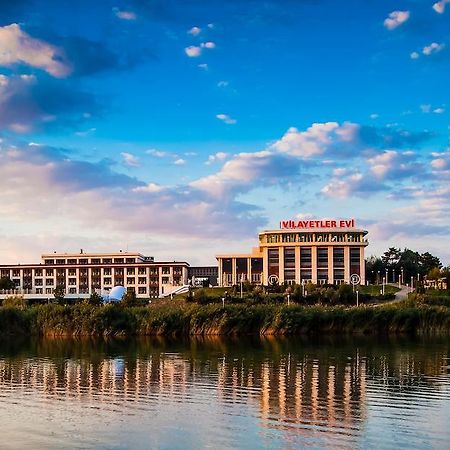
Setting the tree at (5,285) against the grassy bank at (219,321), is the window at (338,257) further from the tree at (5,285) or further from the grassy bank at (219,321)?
the grassy bank at (219,321)

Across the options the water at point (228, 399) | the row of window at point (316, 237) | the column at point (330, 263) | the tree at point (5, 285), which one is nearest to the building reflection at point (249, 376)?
the water at point (228, 399)

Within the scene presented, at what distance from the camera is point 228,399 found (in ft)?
80.6

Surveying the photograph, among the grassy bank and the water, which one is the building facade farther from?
the water

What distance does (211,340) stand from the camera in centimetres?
5578

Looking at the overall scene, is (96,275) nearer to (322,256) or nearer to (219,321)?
(322,256)

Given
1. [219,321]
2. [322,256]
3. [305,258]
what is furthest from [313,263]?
[219,321]

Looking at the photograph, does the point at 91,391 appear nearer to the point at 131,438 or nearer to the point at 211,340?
the point at 131,438

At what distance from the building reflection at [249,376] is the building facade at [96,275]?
102908 millimetres

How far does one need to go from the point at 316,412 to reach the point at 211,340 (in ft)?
114

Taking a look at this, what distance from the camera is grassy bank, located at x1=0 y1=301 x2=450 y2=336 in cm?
6222

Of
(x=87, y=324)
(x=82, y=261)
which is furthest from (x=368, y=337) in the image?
(x=82, y=261)

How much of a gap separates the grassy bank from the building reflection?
49.3 feet

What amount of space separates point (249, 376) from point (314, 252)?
111128 mm

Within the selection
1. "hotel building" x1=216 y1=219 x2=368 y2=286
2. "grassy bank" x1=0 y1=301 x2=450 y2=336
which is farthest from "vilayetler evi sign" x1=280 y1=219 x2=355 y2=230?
"grassy bank" x1=0 y1=301 x2=450 y2=336
